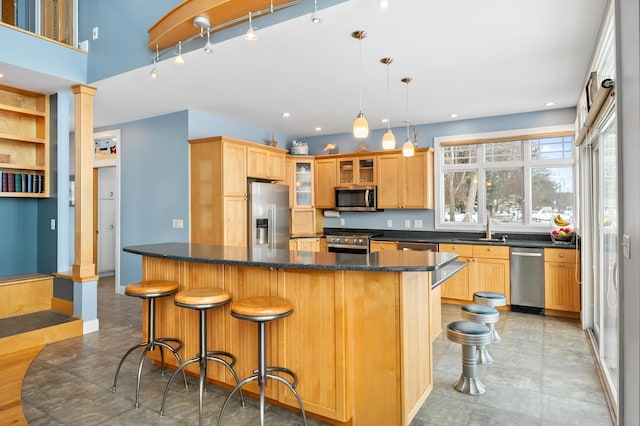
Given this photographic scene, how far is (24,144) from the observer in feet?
14.9

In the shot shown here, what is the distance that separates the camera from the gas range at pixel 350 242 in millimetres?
5996

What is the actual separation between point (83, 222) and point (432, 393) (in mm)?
3890

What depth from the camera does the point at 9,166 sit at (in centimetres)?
424

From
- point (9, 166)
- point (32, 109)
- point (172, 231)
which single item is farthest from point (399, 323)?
point (32, 109)

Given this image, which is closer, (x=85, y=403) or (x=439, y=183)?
(x=85, y=403)

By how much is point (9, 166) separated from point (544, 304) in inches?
253

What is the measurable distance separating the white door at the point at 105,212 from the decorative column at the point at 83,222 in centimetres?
326

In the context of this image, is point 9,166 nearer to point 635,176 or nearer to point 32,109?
point 32,109

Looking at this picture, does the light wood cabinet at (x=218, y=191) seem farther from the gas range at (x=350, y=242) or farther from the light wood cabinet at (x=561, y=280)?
the light wood cabinet at (x=561, y=280)

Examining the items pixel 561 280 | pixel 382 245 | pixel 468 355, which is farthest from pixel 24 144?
pixel 561 280

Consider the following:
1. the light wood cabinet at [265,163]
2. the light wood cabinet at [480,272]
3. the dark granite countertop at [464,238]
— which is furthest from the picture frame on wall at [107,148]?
the light wood cabinet at [480,272]

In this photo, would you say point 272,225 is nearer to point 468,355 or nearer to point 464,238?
point 464,238

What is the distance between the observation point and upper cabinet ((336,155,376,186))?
6.20 meters

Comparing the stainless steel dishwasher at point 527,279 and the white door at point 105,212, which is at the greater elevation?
the white door at point 105,212
